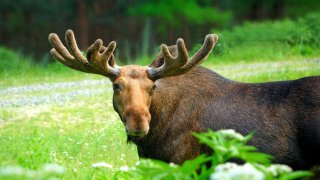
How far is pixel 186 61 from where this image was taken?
688cm

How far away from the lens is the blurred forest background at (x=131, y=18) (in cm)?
3172

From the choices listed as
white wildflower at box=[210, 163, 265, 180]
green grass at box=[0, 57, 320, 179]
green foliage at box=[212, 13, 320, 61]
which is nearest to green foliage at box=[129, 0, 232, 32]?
green foliage at box=[212, 13, 320, 61]

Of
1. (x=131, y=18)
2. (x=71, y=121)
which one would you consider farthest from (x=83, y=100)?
(x=131, y=18)

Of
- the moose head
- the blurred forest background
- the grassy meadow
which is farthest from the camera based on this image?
the blurred forest background

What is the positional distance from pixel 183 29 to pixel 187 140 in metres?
26.8

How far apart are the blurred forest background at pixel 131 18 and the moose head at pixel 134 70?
21.0 m

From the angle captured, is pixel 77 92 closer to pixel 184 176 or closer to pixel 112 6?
pixel 184 176

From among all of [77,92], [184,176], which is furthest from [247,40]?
[184,176]

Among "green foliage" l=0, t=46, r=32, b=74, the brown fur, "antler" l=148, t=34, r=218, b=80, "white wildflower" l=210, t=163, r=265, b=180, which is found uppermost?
"white wildflower" l=210, t=163, r=265, b=180

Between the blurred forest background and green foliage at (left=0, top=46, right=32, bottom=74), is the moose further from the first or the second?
the blurred forest background

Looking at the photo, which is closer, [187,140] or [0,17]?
[187,140]

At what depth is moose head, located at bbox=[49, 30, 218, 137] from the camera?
20.2 feet

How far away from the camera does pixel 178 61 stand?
6.84 m

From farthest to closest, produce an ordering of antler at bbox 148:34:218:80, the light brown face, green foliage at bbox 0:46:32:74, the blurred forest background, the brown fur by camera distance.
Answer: the blurred forest background, green foliage at bbox 0:46:32:74, antler at bbox 148:34:218:80, the brown fur, the light brown face
